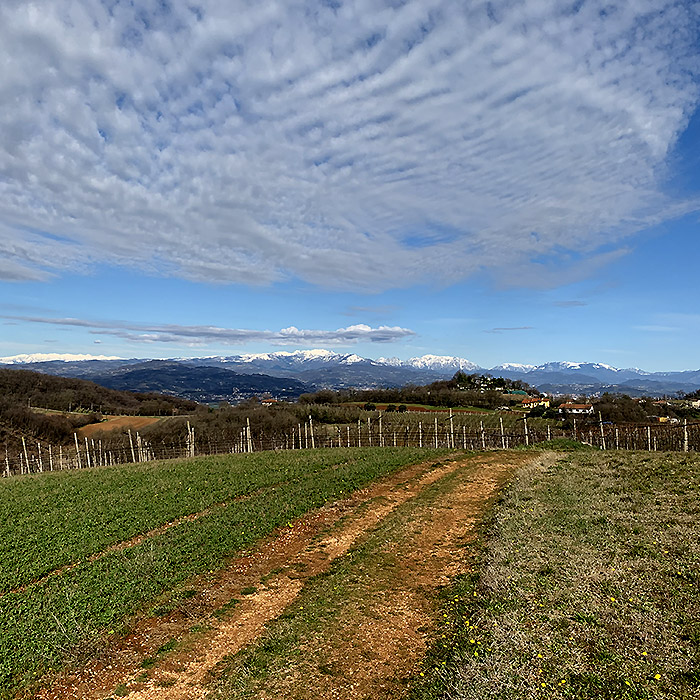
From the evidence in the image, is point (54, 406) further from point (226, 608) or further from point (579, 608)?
point (579, 608)

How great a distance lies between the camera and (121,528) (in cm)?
1650

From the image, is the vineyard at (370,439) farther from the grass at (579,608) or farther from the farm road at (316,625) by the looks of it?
the farm road at (316,625)

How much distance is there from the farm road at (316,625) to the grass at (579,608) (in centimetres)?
90

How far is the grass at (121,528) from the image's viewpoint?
984 centimetres

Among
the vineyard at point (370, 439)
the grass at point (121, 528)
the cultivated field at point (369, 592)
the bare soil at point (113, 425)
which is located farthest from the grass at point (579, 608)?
the bare soil at point (113, 425)

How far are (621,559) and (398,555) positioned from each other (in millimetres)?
5824

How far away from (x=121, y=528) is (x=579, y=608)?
15.1 m

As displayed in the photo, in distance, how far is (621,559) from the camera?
10.8m

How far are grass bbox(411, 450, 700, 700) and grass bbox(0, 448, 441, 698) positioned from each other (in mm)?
7441

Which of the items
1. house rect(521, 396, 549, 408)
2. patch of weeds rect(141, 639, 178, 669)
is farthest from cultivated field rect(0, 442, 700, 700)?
house rect(521, 396, 549, 408)

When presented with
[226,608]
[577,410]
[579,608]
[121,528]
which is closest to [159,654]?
[226,608]

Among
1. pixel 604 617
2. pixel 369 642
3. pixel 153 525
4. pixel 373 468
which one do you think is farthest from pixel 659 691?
pixel 373 468

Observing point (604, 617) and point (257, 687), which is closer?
point (257, 687)

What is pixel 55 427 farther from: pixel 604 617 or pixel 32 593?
pixel 604 617
